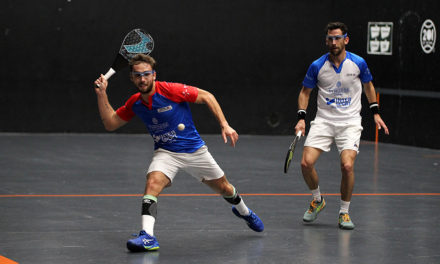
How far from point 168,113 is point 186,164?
19.0 inches

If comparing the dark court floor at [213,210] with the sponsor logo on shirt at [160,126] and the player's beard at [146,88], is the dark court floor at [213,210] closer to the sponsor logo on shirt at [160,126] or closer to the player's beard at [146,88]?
the sponsor logo on shirt at [160,126]

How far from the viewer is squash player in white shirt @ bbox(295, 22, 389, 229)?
795 centimetres

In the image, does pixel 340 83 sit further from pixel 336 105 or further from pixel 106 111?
pixel 106 111

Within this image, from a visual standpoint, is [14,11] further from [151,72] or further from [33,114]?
[151,72]

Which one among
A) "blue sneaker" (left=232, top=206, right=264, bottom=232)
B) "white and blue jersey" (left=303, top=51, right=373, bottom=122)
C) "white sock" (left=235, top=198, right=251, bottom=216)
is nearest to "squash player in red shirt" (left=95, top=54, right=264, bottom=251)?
"white sock" (left=235, top=198, right=251, bottom=216)

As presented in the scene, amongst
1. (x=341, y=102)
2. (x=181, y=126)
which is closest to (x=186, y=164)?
(x=181, y=126)

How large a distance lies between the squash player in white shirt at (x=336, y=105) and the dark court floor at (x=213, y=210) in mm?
473

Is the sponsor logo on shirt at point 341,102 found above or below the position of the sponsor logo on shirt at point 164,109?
below

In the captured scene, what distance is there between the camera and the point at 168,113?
687 centimetres

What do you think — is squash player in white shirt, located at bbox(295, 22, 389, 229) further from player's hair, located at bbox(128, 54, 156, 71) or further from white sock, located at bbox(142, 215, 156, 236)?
white sock, located at bbox(142, 215, 156, 236)

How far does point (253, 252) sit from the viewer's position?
6.73 metres

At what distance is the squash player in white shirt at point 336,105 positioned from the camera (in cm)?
795

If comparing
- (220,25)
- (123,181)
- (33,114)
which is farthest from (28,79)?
(123,181)

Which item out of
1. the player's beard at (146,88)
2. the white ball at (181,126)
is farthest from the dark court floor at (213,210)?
the player's beard at (146,88)
